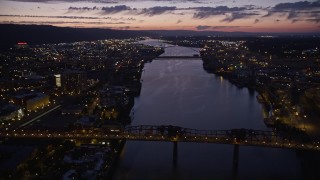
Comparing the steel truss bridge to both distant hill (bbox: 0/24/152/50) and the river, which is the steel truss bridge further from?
distant hill (bbox: 0/24/152/50)

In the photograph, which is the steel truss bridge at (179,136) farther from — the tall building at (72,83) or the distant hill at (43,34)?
the distant hill at (43,34)

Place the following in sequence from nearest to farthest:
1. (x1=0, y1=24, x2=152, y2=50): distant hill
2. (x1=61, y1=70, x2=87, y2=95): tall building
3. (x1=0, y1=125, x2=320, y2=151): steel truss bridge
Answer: (x1=0, y1=125, x2=320, y2=151): steel truss bridge < (x1=61, y1=70, x2=87, y2=95): tall building < (x1=0, y1=24, x2=152, y2=50): distant hill

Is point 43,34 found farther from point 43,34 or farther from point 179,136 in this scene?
point 179,136

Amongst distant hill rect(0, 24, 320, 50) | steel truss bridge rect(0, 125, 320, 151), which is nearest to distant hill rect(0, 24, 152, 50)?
distant hill rect(0, 24, 320, 50)

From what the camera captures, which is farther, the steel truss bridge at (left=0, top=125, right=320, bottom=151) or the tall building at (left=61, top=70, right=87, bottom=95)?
the tall building at (left=61, top=70, right=87, bottom=95)

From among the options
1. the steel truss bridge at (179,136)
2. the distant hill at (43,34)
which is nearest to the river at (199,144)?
the steel truss bridge at (179,136)

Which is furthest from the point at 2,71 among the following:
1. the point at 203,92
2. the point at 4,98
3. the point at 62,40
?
the point at 62,40

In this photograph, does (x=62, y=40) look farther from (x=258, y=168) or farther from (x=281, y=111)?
(x=258, y=168)
